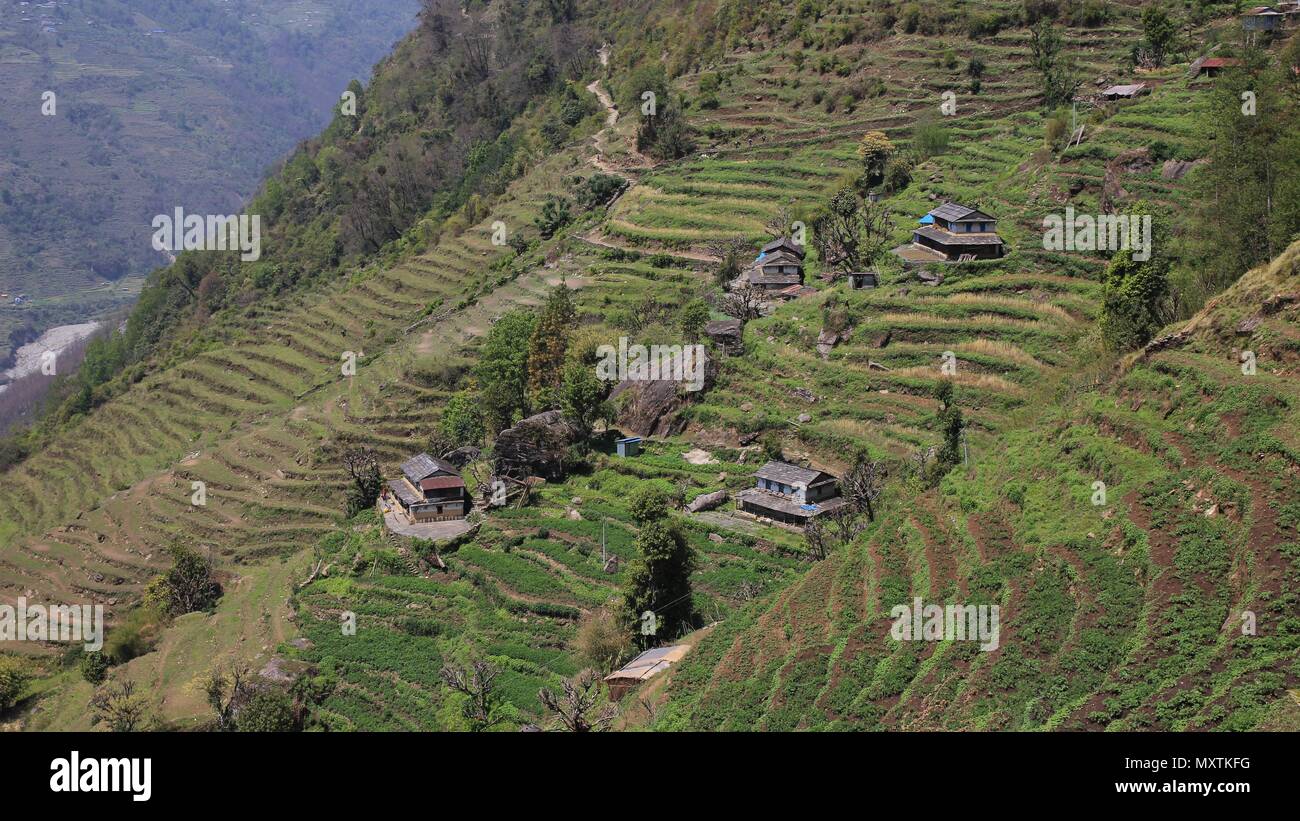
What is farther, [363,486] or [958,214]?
[363,486]

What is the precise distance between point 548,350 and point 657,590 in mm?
18377

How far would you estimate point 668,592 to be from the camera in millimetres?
32812

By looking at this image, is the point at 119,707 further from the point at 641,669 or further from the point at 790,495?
the point at 790,495

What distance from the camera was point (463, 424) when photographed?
47750mm

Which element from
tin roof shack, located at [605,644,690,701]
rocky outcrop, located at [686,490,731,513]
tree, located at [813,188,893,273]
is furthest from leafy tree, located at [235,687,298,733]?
tree, located at [813,188,893,273]

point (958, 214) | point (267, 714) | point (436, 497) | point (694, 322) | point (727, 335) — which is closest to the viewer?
point (267, 714)

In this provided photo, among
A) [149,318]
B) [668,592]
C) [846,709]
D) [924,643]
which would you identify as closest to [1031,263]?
[668,592]

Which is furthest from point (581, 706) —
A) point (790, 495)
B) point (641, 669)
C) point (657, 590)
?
point (790, 495)

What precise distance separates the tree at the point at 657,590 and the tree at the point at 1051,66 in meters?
36.5

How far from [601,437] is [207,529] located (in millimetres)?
18691

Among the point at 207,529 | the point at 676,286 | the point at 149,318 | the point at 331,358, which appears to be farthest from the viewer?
the point at 149,318

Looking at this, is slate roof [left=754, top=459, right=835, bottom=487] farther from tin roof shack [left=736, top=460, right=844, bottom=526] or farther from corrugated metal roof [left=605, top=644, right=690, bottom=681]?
corrugated metal roof [left=605, top=644, right=690, bottom=681]

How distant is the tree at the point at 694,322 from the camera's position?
1829 inches
